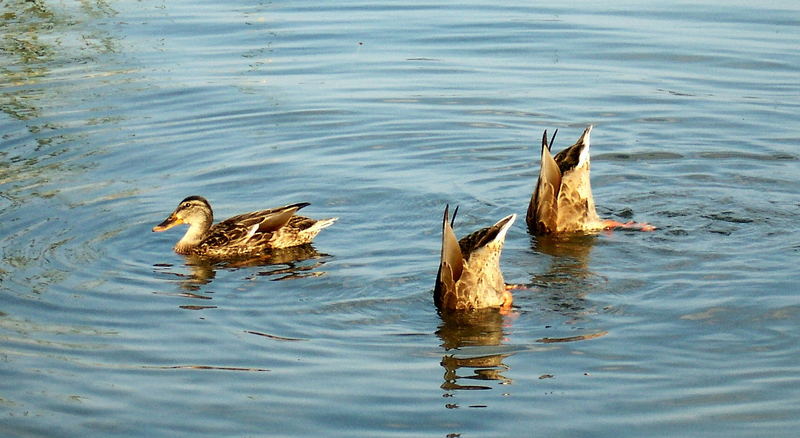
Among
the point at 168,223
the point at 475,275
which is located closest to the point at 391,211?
the point at 168,223

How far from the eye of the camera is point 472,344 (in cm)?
718

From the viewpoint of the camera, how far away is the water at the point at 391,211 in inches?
247

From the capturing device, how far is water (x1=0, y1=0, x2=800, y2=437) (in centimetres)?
629

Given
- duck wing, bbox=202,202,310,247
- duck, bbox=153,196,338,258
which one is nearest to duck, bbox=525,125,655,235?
duck, bbox=153,196,338,258

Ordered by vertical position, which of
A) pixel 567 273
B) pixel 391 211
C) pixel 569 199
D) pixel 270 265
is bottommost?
pixel 270 265

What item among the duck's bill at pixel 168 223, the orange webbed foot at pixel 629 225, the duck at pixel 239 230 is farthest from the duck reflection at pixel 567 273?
the duck's bill at pixel 168 223

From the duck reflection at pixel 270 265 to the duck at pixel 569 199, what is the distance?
1727 mm

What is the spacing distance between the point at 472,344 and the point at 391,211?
9.11 ft

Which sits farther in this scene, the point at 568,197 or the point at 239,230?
the point at 239,230

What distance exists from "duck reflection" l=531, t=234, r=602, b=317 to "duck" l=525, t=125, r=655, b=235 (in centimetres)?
10

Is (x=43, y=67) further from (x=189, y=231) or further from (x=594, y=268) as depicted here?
(x=594, y=268)

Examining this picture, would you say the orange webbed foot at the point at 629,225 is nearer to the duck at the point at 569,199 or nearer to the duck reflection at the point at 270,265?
the duck at the point at 569,199

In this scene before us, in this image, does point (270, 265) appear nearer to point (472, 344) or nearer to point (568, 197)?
point (568, 197)

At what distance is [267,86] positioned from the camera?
539 inches
